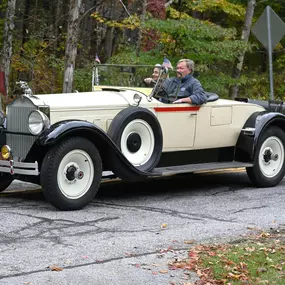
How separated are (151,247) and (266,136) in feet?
15.0

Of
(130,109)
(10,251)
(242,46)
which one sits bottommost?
(10,251)

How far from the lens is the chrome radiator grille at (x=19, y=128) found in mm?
8297

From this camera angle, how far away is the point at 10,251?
20.6ft

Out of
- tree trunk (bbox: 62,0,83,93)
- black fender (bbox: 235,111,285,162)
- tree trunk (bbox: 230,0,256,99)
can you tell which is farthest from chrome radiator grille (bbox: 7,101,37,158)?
tree trunk (bbox: 230,0,256,99)

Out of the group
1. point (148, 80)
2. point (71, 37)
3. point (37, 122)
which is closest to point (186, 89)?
point (148, 80)

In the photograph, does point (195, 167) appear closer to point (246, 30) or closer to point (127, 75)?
point (127, 75)

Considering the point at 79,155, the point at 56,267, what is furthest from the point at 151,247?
the point at 79,155

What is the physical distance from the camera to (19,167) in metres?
8.21

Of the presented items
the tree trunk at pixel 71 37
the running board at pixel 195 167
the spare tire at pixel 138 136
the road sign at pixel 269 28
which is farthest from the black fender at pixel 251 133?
the tree trunk at pixel 71 37

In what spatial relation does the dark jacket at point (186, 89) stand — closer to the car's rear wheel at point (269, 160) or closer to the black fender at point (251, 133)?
the black fender at point (251, 133)

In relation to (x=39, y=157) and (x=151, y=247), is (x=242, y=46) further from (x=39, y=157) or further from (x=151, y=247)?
(x=151, y=247)

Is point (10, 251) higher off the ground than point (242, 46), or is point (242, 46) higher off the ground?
point (242, 46)

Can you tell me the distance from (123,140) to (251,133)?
2402 millimetres

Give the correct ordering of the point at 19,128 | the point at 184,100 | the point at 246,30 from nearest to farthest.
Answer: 1. the point at 19,128
2. the point at 184,100
3. the point at 246,30
